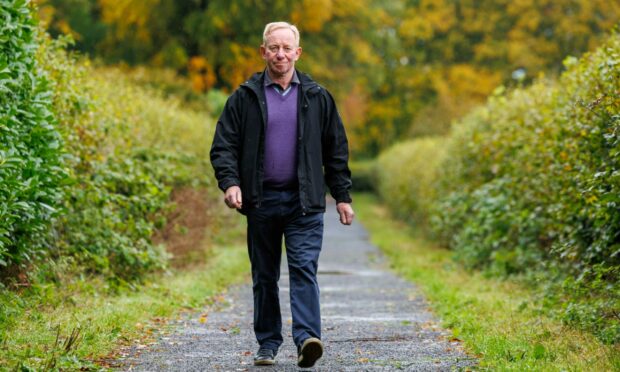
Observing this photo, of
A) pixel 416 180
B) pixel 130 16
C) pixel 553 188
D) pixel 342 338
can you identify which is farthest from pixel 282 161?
pixel 130 16

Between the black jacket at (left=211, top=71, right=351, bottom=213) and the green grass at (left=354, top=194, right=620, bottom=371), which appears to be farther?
the black jacket at (left=211, top=71, right=351, bottom=213)

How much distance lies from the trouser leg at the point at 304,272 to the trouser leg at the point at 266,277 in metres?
0.13

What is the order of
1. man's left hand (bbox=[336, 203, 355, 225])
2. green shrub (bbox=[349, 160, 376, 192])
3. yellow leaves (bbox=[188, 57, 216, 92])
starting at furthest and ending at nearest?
green shrub (bbox=[349, 160, 376, 192]) < yellow leaves (bbox=[188, 57, 216, 92]) < man's left hand (bbox=[336, 203, 355, 225])

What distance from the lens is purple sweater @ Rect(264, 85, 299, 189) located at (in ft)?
19.8

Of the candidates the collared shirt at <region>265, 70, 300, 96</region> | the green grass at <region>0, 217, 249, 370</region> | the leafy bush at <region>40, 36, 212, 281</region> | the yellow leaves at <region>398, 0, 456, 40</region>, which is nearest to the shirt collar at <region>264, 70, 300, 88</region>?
the collared shirt at <region>265, 70, 300, 96</region>

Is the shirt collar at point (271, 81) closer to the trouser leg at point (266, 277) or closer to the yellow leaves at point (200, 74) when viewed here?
the trouser leg at point (266, 277)

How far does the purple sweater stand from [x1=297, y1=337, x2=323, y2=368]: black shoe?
97cm

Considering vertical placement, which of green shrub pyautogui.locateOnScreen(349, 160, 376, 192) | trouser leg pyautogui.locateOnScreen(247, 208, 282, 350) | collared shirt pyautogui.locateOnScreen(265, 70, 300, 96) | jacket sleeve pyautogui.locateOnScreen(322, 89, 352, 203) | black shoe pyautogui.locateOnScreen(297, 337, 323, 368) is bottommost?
green shrub pyautogui.locateOnScreen(349, 160, 376, 192)

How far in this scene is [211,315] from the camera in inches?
353

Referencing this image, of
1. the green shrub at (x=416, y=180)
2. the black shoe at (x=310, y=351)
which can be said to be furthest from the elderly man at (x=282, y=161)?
the green shrub at (x=416, y=180)

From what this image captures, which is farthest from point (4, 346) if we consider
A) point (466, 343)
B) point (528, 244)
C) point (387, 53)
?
point (387, 53)

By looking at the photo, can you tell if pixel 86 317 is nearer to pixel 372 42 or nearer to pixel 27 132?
pixel 27 132

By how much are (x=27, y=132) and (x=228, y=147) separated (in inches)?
98.9

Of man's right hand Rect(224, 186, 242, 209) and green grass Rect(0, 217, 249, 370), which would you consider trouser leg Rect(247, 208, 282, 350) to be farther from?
green grass Rect(0, 217, 249, 370)
